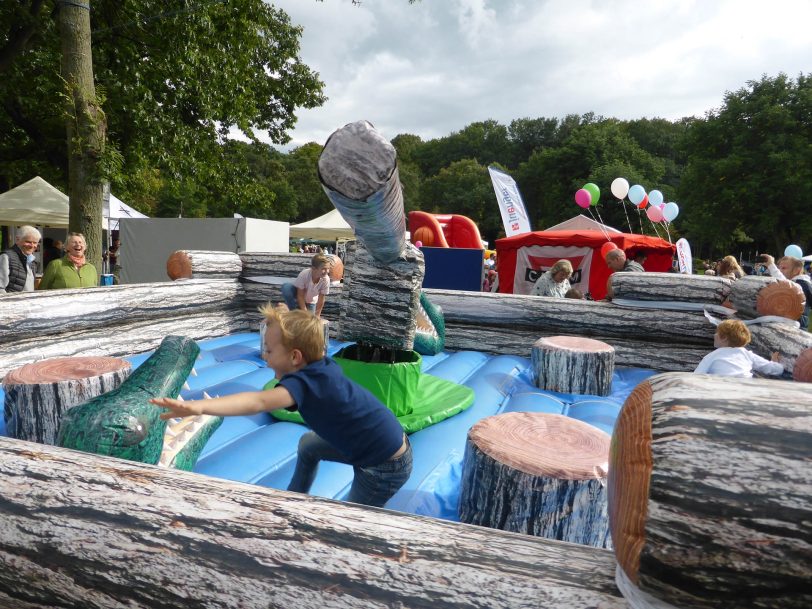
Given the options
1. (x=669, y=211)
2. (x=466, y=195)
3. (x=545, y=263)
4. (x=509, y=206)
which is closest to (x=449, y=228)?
(x=509, y=206)

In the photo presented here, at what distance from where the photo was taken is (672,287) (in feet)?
15.0

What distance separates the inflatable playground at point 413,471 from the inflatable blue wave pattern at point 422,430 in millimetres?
17

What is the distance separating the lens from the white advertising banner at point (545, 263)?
1138 cm

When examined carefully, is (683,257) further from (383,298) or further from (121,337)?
(121,337)

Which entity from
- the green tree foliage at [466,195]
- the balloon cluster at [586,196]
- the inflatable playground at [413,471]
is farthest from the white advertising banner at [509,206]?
the green tree foliage at [466,195]

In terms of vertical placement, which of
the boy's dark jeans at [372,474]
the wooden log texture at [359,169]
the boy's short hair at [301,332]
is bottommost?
the boy's dark jeans at [372,474]

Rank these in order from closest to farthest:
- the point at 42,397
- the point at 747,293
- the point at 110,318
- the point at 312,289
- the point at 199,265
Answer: the point at 42,397
the point at 747,293
the point at 110,318
the point at 312,289
the point at 199,265

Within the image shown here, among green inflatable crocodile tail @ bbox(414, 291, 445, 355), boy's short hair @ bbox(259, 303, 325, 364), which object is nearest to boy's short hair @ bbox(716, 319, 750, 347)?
green inflatable crocodile tail @ bbox(414, 291, 445, 355)

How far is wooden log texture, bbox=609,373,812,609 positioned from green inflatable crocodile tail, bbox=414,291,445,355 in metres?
3.73

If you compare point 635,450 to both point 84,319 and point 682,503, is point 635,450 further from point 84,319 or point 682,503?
point 84,319

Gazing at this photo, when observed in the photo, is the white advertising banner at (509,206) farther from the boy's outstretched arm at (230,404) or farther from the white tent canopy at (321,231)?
the boy's outstretched arm at (230,404)

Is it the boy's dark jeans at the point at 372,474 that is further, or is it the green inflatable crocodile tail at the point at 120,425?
the boy's dark jeans at the point at 372,474

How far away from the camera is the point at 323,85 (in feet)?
49.1

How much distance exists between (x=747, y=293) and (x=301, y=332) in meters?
3.80
